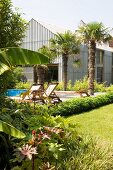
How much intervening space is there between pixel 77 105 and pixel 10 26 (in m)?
6.23

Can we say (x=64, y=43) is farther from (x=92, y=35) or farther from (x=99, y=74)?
(x=99, y=74)

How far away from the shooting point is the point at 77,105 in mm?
14852

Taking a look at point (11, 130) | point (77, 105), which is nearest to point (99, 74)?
point (77, 105)

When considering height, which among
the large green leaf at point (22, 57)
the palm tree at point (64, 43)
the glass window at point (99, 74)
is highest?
the palm tree at point (64, 43)

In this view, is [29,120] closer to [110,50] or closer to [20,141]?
[20,141]

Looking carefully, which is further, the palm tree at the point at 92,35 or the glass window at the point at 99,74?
the glass window at the point at 99,74

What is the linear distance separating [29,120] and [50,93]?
1178 cm

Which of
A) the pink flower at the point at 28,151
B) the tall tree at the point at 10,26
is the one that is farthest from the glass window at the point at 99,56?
the pink flower at the point at 28,151

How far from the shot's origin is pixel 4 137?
4887mm

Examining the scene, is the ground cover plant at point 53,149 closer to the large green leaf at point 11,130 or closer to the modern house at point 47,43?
the large green leaf at point 11,130

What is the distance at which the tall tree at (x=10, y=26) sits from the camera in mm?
9273

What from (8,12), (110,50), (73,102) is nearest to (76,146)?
(8,12)

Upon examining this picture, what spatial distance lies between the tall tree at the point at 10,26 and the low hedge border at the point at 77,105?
3.66 metres

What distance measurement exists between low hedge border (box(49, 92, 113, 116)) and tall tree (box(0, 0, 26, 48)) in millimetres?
3655
